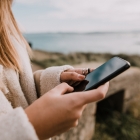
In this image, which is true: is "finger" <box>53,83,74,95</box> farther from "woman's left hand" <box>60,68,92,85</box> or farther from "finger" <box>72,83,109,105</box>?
"woman's left hand" <box>60,68,92,85</box>

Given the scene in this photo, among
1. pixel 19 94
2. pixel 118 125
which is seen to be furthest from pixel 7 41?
pixel 118 125

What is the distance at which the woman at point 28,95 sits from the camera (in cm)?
52

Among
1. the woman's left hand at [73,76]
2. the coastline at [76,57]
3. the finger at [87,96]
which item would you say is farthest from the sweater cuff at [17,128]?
the coastline at [76,57]

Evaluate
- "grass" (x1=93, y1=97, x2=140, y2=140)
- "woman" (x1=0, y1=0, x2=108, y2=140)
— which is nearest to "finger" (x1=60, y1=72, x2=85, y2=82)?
"woman" (x1=0, y1=0, x2=108, y2=140)

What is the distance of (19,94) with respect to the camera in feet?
2.75

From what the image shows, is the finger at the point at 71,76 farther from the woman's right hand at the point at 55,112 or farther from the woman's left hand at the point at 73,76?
the woman's right hand at the point at 55,112

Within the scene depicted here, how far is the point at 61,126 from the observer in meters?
0.54

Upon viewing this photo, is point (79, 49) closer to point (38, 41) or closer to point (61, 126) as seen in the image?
point (38, 41)

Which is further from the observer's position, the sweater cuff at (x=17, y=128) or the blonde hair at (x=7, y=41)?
the blonde hair at (x=7, y=41)

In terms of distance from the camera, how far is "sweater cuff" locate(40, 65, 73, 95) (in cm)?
92

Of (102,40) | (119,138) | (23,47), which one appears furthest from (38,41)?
(23,47)

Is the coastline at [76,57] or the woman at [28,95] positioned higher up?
the woman at [28,95]

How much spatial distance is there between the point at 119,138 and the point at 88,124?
895mm

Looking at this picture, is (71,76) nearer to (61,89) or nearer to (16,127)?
(61,89)
